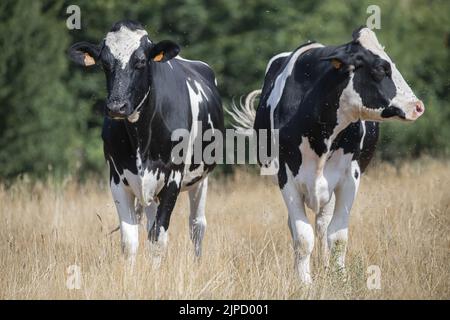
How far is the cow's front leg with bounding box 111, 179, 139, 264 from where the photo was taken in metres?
7.39

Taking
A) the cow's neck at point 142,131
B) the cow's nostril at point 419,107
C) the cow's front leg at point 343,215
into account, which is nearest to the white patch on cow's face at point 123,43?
the cow's neck at point 142,131

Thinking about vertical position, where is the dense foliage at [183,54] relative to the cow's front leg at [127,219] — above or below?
above

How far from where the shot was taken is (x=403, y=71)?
20.6 meters

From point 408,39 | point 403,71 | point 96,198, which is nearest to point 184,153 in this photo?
point 96,198

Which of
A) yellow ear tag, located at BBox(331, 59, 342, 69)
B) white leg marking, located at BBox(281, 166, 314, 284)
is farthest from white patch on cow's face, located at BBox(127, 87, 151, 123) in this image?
yellow ear tag, located at BBox(331, 59, 342, 69)

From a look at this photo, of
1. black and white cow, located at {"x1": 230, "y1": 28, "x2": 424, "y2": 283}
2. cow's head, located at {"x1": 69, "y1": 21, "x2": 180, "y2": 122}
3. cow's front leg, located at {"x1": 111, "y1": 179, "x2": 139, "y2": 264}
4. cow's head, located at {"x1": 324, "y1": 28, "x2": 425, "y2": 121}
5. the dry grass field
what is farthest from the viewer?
cow's front leg, located at {"x1": 111, "y1": 179, "x2": 139, "y2": 264}

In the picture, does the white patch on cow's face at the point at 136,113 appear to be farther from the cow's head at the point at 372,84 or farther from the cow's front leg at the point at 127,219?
the cow's head at the point at 372,84

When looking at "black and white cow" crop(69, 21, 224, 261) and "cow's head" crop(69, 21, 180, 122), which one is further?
"black and white cow" crop(69, 21, 224, 261)

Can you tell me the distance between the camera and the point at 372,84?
673 centimetres

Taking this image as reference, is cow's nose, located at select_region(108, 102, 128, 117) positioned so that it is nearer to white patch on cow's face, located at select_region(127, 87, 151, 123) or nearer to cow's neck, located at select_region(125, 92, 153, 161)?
white patch on cow's face, located at select_region(127, 87, 151, 123)

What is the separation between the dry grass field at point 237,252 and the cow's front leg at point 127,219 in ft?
0.40

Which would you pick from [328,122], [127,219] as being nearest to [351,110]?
[328,122]

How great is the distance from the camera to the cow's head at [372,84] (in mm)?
6613

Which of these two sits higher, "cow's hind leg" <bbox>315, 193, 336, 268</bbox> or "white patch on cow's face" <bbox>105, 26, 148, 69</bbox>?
"white patch on cow's face" <bbox>105, 26, 148, 69</bbox>
